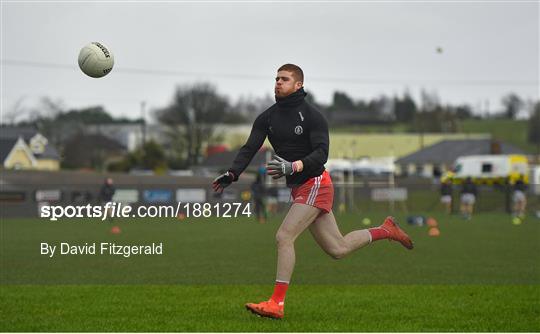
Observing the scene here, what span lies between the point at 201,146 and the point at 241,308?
70.1 m

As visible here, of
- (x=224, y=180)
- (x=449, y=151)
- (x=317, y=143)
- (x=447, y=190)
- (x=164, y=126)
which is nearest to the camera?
(x=317, y=143)

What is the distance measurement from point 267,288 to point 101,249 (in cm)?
1032

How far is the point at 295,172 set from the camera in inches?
400

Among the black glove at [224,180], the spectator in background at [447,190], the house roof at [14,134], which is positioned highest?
the house roof at [14,134]

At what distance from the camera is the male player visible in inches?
409

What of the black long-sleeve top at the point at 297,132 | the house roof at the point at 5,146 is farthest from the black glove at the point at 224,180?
the house roof at the point at 5,146

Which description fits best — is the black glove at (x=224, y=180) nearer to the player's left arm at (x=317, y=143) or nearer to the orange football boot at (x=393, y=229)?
the player's left arm at (x=317, y=143)

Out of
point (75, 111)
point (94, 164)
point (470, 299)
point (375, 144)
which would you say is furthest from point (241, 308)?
point (375, 144)

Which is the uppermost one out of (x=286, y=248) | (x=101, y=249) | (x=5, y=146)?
(x=5, y=146)

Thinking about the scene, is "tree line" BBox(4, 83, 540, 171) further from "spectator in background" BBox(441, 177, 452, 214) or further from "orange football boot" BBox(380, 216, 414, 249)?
"orange football boot" BBox(380, 216, 414, 249)

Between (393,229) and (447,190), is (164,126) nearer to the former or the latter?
(447,190)

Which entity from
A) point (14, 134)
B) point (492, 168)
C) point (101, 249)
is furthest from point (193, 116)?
point (101, 249)

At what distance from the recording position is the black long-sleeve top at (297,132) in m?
10.3

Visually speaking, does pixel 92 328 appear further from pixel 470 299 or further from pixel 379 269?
pixel 379 269
